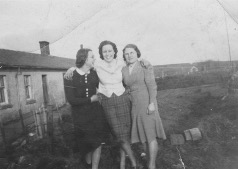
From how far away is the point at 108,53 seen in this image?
11.8 feet

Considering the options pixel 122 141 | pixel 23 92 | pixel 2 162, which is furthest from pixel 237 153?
pixel 23 92

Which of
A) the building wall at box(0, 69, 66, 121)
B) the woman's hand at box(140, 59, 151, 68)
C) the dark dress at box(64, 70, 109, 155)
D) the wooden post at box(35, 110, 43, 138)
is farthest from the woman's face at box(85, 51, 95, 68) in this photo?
the building wall at box(0, 69, 66, 121)

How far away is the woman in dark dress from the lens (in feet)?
11.7

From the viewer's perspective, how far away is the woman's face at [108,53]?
3.59 m

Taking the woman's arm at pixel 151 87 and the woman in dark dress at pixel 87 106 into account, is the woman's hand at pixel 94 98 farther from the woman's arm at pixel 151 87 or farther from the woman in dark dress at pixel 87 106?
the woman's arm at pixel 151 87

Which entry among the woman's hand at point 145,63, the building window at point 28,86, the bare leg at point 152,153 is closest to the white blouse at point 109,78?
the woman's hand at point 145,63

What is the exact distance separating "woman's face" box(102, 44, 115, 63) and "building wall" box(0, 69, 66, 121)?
9.34 meters

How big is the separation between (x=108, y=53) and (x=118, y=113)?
93 centimetres

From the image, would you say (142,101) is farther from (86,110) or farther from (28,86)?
(28,86)

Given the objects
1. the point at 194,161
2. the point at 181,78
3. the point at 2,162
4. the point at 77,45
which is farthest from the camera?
the point at 181,78

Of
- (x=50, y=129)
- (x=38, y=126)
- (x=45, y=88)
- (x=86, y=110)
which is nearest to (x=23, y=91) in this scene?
(x=45, y=88)

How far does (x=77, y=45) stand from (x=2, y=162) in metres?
2.82

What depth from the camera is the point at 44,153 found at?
4.73 metres

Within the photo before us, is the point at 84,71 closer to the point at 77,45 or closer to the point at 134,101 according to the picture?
the point at 134,101
